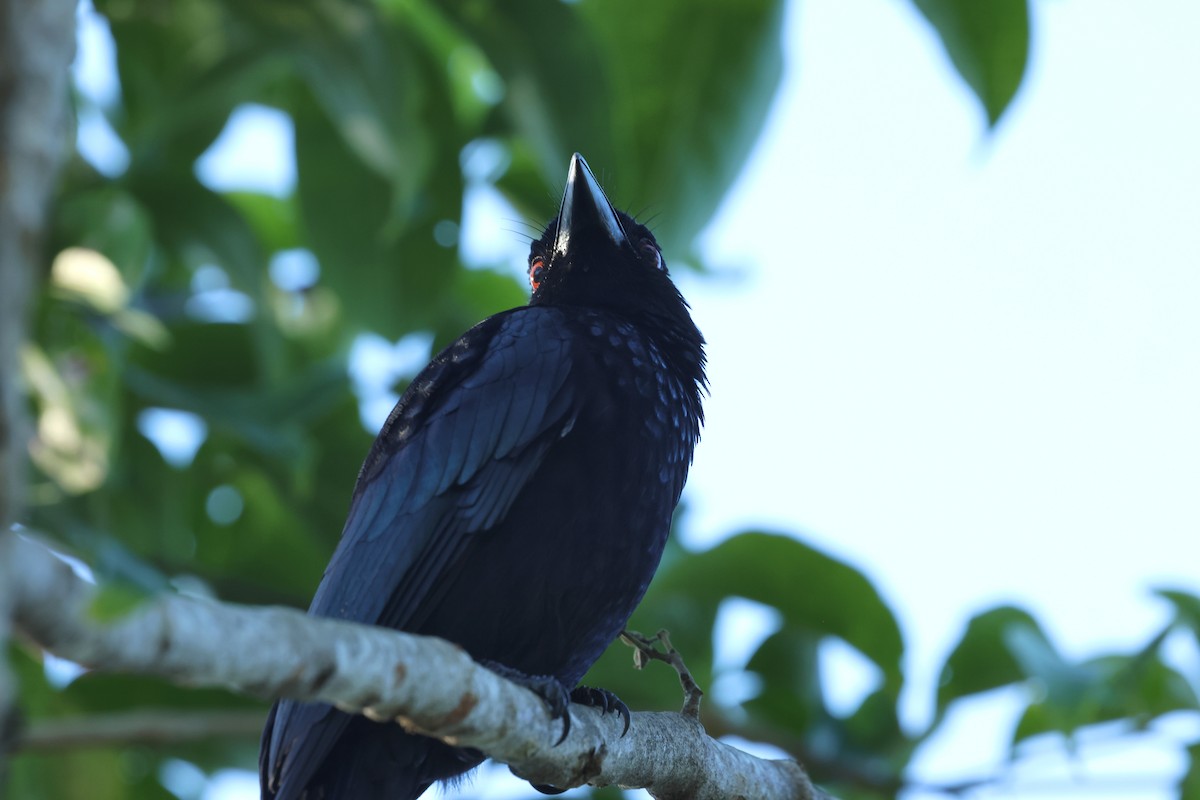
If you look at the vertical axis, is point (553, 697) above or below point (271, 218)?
below

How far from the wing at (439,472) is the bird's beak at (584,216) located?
494 millimetres

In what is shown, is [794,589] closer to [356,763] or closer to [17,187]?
[356,763]

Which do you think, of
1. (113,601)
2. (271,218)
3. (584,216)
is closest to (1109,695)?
(584,216)

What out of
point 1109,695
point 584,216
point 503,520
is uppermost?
point 584,216

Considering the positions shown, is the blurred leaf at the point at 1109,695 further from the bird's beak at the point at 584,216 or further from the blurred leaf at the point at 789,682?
the bird's beak at the point at 584,216

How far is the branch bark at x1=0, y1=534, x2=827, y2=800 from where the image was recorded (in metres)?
1.28

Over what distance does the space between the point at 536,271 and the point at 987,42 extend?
1523 millimetres

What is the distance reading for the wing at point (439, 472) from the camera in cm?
305

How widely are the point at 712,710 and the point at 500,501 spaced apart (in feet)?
4.81

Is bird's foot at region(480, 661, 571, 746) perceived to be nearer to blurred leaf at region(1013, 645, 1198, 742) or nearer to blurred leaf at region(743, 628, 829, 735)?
blurred leaf at region(1013, 645, 1198, 742)

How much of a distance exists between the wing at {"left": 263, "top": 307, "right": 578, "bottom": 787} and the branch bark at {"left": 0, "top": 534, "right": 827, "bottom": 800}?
0.53m

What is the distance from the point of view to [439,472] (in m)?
3.27

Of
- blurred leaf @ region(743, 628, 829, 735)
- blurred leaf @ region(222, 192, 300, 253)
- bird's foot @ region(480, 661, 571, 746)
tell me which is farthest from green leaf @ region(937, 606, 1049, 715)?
blurred leaf @ region(222, 192, 300, 253)

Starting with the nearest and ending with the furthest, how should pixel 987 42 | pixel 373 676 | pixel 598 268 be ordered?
pixel 373 676 → pixel 987 42 → pixel 598 268
